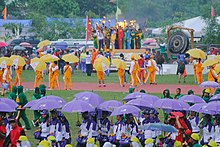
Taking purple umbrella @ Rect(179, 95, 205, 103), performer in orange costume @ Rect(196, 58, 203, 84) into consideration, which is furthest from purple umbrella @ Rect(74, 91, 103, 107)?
performer in orange costume @ Rect(196, 58, 203, 84)

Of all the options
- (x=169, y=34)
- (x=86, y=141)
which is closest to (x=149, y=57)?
(x=169, y=34)

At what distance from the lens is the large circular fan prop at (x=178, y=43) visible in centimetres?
4763

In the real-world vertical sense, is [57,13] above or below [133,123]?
above

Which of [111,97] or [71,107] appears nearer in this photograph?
[71,107]

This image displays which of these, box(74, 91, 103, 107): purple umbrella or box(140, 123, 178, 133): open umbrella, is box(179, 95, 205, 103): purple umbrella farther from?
box(140, 123, 178, 133): open umbrella

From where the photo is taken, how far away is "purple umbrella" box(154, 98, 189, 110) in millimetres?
19609

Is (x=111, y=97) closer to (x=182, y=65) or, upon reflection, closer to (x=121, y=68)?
(x=121, y=68)

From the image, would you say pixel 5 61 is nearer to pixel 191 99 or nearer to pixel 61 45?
pixel 191 99

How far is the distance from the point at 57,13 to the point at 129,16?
291 inches

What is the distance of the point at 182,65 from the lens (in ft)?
124

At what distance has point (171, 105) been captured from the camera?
19.6 m

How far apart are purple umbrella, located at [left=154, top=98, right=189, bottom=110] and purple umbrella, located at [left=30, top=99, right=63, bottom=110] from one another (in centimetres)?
256

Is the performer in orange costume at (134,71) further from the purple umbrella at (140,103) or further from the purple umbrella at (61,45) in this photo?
the purple umbrella at (61,45)

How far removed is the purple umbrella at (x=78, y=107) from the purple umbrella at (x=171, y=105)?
2.01 m
